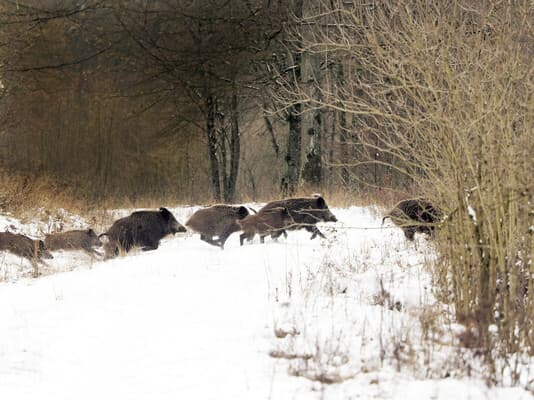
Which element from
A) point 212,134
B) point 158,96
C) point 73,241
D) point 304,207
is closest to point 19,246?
point 73,241

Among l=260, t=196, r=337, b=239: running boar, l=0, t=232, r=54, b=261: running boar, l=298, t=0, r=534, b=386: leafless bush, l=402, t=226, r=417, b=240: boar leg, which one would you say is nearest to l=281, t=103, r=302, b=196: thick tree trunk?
l=260, t=196, r=337, b=239: running boar

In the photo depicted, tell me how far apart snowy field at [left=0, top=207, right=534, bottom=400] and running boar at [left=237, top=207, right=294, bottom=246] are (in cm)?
171

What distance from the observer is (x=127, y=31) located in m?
21.4

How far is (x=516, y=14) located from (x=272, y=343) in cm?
386

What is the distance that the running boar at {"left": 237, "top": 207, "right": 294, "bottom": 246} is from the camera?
11385mm

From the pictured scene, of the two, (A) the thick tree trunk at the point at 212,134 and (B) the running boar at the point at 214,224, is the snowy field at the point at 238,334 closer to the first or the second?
(B) the running boar at the point at 214,224

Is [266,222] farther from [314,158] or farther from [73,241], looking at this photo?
[314,158]

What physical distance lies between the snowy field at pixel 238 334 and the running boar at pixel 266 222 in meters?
1.71

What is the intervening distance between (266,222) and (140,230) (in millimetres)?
2332

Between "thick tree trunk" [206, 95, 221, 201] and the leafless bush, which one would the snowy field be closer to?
the leafless bush

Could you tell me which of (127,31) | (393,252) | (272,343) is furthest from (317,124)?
(272,343)

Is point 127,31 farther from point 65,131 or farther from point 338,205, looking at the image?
point 338,205

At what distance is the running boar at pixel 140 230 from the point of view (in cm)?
1212

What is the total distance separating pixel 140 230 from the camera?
12.3m
